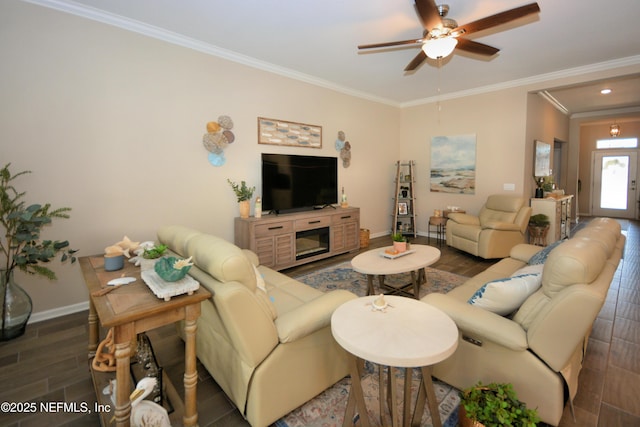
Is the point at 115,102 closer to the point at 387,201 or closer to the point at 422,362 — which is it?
the point at 422,362

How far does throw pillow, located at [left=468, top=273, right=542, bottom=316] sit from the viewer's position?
68.0 inches

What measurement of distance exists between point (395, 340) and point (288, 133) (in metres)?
3.92

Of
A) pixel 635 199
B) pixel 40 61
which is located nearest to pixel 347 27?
pixel 40 61

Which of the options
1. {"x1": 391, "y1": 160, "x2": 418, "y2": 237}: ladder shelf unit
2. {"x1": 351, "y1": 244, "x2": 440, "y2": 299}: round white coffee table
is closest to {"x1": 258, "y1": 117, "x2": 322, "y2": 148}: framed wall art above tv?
{"x1": 391, "y1": 160, "x2": 418, "y2": 237}: ladder shelf unit

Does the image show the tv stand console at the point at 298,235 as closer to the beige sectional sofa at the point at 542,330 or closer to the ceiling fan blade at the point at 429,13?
the beige sectional sofa at the point at 542,330

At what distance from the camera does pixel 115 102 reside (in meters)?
3.12

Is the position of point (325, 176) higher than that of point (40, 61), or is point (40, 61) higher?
point (40, 61)

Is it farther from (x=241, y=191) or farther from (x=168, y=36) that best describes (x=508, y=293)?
(x=168, y=36)

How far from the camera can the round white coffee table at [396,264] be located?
275 cm

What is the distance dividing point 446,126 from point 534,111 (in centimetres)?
147

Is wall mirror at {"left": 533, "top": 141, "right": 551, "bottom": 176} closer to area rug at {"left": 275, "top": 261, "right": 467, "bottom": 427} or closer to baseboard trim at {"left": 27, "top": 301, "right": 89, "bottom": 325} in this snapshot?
area rug at {"left": 275, "top": 261, "right": 467, "bottom": 427}

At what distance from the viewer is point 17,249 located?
261 centimetres

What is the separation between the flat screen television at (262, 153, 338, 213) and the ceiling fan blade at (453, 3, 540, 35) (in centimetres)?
265

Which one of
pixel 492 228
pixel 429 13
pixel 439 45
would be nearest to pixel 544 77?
pixel 492 228
